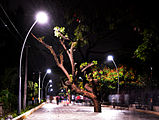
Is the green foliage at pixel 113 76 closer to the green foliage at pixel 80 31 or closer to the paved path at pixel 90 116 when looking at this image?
the paved path at pixel 90 116

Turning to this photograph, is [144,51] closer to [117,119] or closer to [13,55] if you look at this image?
[117,119]

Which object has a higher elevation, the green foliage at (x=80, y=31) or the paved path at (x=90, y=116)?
the green foliage at (x=80, y=31)

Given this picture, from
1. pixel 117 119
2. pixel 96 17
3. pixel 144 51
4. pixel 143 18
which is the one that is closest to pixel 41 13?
pixel 144 51

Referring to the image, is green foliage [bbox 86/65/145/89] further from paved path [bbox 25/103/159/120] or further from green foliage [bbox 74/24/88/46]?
green foliage [bbox 74/24/88/46]

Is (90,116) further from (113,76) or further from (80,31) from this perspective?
(113,76)

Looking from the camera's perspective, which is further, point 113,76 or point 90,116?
point 113,76

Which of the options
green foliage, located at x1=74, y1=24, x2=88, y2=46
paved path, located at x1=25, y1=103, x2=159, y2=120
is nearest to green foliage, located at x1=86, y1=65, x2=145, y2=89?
paved path, located at x1=25, y1=103, x2=159, y2=120

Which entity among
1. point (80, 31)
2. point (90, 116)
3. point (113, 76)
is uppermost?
point (113, 76)

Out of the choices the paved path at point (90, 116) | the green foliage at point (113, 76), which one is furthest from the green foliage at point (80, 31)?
the green foliage at point (113, 76)

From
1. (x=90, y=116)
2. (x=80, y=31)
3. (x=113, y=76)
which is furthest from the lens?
(x=113, y=76)

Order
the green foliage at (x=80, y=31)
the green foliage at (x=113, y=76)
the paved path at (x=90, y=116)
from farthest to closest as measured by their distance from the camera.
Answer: the green foliage at (x=113, y=76)
the paved path at (x=90, y=116)
the green foliage at (x=80, y=31)

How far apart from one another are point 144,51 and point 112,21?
389 inches

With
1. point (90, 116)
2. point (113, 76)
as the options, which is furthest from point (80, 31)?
point (113, 76)

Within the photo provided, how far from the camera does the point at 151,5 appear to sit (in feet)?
21.1
